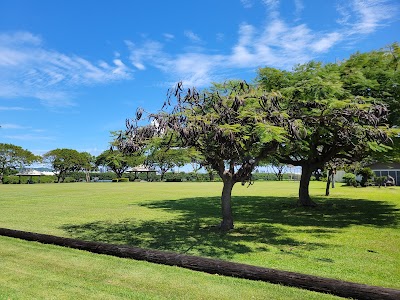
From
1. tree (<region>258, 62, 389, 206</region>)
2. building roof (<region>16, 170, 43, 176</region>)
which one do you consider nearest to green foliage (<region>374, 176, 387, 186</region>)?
tree (<region>258, 62, 389, 206</region>)

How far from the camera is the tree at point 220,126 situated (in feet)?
→ 30.2

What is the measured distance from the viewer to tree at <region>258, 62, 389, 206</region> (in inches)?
387

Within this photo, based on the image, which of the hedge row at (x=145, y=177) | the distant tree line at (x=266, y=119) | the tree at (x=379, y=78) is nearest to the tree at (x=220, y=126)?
the distant tree line at (x=266, y=119)

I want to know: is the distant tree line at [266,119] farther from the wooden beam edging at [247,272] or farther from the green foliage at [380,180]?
the green foliage at [380,180]

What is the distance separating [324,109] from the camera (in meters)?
10.4

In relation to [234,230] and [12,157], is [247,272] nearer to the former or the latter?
[234,230]

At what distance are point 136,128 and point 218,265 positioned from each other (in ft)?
15.4

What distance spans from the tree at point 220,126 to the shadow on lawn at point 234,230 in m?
2.45

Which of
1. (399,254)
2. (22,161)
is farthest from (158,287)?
(22,161)

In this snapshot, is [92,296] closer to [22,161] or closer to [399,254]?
[399,254]

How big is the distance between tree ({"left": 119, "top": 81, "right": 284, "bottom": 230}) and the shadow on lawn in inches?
96.5

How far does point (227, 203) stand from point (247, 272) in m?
5.51

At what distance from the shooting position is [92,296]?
6.08 meters

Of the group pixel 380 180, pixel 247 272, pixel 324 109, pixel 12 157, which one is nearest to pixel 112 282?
pixel 247 272
